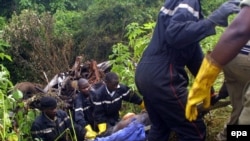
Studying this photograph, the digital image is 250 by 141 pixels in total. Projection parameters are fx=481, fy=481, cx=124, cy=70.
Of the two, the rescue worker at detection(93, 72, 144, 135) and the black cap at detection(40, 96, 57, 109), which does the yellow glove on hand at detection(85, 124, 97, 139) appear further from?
the black cap at detection(40, 96, 57, 109)

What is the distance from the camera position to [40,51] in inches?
428

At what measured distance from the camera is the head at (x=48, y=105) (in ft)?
18.6

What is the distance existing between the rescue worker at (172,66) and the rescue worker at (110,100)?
221cm

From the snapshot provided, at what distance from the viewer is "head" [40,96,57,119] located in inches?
223

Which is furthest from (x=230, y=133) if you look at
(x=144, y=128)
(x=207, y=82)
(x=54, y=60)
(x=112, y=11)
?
(x=112, y=11)

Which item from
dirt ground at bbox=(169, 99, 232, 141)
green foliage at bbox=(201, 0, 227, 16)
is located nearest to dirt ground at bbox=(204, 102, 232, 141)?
A: dirt ground at bbox=(169, 99, 232, 141)

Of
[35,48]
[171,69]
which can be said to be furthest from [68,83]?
[171,69]

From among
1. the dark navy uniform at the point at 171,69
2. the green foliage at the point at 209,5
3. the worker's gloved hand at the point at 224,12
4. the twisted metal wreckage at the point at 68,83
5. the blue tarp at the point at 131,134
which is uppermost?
the worker's gloved hand at the point at 224,12

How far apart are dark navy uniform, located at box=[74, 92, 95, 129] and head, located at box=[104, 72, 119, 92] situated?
0.35 metres

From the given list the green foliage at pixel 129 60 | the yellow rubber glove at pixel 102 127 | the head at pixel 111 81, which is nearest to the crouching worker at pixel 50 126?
the yellow rubber glove at pixel 102 127

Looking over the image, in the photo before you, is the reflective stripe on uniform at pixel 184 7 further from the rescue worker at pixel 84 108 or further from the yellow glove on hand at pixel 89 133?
the rescue worker at pixel 84 108

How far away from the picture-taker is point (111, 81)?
20.3 ft

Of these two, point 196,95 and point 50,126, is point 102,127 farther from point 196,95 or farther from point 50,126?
point 196,95

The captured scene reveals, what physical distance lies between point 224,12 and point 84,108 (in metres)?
3.57
